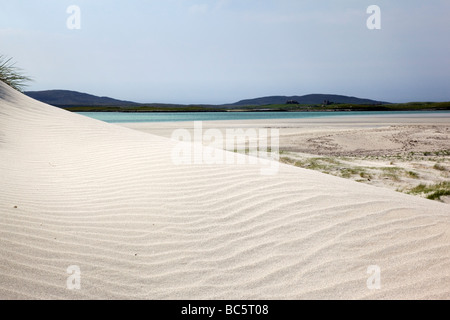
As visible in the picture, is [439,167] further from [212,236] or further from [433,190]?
[212,236]

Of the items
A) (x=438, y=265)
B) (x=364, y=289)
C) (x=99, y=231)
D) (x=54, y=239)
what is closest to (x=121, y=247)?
(x=99, y=231)

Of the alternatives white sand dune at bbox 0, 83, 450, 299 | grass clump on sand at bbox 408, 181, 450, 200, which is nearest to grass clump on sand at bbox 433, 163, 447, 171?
grass clump on sand at bbox 408, 181, 450, 200

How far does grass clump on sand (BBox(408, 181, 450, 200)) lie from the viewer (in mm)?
5609

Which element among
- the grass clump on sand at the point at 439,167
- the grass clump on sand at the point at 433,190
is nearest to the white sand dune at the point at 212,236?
the grass clump on sand at the point at 433,190

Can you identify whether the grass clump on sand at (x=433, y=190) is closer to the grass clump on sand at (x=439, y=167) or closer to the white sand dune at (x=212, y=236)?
the grass clump on sand at (x=439, y=167)

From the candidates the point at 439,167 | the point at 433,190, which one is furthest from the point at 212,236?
the point at 439,167

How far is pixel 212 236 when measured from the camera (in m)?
3.23

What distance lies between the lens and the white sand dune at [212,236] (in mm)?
2557

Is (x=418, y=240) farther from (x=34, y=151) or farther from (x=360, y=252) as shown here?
(x=34, y=151)

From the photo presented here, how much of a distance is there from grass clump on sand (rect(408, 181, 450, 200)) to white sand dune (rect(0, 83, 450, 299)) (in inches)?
77.0

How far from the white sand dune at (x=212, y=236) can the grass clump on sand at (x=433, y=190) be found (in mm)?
1955

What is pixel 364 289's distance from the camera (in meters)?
2.52

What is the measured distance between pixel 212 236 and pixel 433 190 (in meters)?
4.73

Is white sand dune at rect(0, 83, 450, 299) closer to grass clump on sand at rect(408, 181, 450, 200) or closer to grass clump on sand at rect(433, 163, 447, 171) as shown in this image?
grass clump on sand at rect(408, 181, 450, 200)
